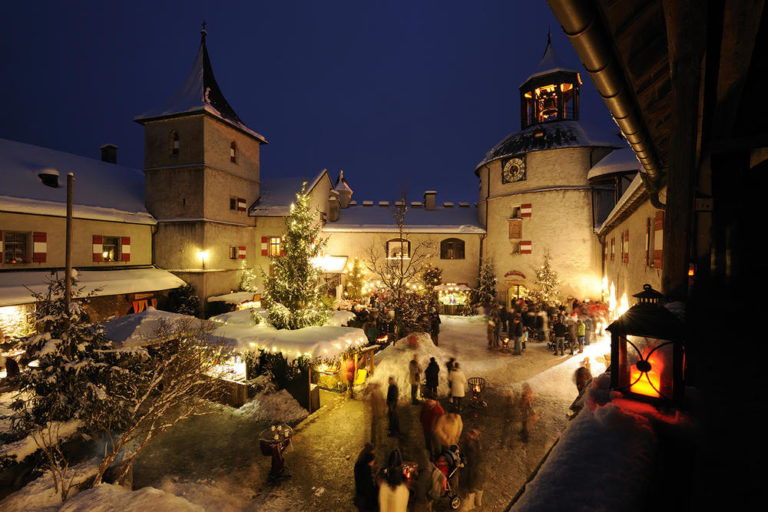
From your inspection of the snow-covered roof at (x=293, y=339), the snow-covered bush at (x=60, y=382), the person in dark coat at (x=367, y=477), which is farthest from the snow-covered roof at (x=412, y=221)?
the person in dark coat at (x=367, y=477)

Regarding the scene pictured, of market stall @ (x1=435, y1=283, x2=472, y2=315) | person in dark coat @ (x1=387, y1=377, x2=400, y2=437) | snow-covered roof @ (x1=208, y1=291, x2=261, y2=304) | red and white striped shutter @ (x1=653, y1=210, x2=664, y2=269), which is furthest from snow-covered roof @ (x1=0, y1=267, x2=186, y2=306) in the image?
market stall @ (x1=435, y1=283, x2=472, y2=315)

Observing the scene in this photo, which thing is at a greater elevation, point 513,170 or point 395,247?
point 513,170

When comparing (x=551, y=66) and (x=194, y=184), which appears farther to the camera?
(x=551, y=66)

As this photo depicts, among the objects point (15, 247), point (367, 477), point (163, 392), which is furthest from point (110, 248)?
point (367, 477)

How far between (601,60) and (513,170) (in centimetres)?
2335

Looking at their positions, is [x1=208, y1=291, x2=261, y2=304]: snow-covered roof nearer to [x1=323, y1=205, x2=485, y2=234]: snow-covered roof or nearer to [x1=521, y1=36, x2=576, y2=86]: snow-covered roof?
[x1=323, y1=205, x2=485, y2=234]: snow-covered roof

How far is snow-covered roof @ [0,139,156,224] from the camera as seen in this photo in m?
15.5

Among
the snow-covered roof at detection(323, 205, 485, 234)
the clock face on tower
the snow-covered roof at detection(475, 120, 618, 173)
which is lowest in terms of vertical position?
the snow-covered roof at detection(323, 205, 485, 234)

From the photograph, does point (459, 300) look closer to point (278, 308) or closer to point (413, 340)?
point (413, 340)

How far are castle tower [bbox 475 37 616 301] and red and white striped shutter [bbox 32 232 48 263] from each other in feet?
83.6

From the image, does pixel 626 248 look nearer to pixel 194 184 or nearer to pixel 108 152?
pixel 194 184

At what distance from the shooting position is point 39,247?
1533 cm

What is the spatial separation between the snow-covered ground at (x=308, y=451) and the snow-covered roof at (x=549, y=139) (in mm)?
15905

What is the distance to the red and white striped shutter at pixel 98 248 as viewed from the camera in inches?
690
